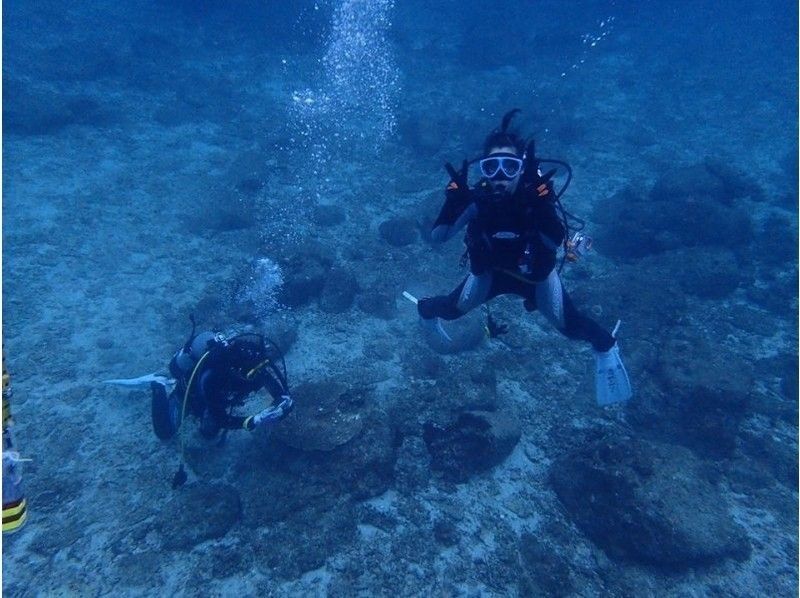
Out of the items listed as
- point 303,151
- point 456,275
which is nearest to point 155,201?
point 303,151

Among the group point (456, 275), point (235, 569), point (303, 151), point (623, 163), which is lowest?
point (235, 569)

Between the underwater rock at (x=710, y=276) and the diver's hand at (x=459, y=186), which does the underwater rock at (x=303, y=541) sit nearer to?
the diver's hand at (x=459, y=186)

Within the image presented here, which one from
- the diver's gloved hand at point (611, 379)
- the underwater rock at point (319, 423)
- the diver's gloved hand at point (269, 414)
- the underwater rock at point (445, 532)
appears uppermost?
the diver's gloved hand at point (611, 379)

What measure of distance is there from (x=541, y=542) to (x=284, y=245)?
27.0 feet

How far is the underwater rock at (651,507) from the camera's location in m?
5.21

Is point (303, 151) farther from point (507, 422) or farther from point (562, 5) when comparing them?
point (562, 5)

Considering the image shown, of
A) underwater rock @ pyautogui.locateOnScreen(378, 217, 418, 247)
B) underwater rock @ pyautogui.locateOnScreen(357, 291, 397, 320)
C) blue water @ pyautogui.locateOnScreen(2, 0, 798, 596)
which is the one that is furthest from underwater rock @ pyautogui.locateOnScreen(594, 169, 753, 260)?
underwater rock @ pyautogui.locateOnScreen(357, 291, 397, 320)

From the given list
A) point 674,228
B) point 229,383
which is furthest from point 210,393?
point 674,228

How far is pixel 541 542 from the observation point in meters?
5.68

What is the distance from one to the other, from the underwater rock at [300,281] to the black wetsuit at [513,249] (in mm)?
4216

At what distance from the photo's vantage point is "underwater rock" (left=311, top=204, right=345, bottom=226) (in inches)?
472

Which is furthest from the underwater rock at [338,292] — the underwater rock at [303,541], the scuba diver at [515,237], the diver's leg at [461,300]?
the underwater rock at [303,541]

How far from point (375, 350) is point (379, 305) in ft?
4.02

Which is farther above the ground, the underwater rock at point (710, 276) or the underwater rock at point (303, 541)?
the underwater rock at point (710, 276)
